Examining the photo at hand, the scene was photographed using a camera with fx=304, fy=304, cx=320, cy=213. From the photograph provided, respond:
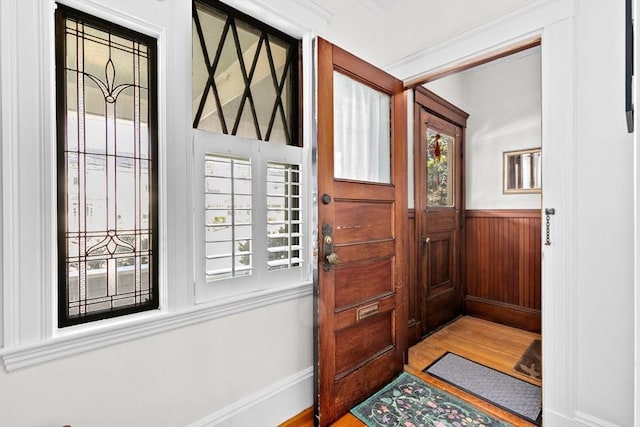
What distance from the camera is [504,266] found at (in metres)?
3.12

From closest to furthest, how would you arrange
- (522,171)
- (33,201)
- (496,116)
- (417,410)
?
1. (33,201)
2. (417,410)
3. (522,171)
4. (496,116)

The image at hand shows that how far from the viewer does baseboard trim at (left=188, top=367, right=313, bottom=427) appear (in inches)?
58.0

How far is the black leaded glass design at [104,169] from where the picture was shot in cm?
116

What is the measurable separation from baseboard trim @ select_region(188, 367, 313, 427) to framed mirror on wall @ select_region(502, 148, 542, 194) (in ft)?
8.73

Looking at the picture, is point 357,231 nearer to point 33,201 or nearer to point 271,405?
point 271,405

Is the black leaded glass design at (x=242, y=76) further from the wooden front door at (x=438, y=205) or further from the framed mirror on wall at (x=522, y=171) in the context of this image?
the framed mirror on wall at (x=522, y=171)

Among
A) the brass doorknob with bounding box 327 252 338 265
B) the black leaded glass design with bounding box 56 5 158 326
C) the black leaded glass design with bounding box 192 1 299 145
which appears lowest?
the brass doorknob with bounding box 327 252 338 265

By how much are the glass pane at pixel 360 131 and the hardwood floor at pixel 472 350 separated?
143 centimetres

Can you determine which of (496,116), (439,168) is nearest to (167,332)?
(439,168)

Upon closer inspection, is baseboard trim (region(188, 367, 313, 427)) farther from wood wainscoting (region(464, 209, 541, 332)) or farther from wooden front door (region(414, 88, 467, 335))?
wood wainscoting (region(464, 209, 541, 332))

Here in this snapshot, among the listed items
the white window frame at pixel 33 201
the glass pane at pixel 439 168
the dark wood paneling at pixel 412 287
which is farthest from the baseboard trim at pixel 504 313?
the white window frame at pixel 33 201

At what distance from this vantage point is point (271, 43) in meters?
1.78

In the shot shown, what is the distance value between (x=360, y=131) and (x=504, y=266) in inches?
89.2

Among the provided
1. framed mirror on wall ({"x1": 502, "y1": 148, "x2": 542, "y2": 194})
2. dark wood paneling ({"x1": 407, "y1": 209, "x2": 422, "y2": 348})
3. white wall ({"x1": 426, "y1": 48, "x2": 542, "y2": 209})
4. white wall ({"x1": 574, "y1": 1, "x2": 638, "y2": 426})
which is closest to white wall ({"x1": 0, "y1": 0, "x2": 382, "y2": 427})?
dark wood paneling ({"x1": 407, "y1": 209, "x2": 422, "y2": 348})
